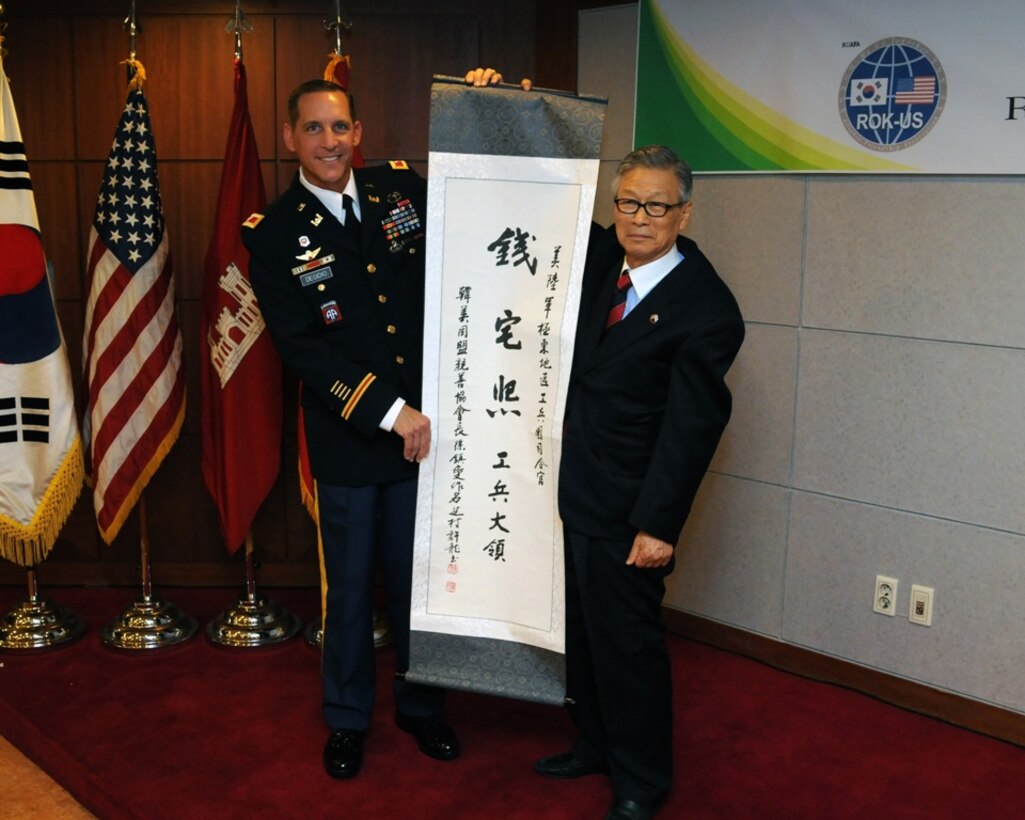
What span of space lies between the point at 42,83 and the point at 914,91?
2.83 m

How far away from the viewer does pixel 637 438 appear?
104 inches

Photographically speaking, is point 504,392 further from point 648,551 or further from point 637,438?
point 648,551

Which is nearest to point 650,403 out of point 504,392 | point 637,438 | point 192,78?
point 637,438

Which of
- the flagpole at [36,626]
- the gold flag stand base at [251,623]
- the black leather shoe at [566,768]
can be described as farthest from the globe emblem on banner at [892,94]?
the flagpole at [36,626]

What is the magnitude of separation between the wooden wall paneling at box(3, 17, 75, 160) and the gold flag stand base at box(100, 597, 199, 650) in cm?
157

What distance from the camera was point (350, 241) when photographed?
2904mm

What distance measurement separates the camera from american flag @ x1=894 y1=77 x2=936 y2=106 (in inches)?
120

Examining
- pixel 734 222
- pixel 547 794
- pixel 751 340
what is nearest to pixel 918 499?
pixel 751 340

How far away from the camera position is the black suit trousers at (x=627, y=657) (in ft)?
Answer: 8.84

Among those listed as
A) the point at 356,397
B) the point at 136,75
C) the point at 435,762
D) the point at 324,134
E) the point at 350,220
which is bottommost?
the point at 435,762

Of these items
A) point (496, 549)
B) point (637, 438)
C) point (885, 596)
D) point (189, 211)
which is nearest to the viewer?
point (637, 438)

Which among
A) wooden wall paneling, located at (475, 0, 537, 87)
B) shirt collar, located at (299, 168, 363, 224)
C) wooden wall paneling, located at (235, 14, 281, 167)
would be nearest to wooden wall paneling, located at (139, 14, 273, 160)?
wooden wall paneling, located at (235, 14, 281, 167)

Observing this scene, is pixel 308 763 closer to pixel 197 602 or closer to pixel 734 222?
pixel 197 602

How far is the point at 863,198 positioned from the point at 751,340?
0.55 meters
